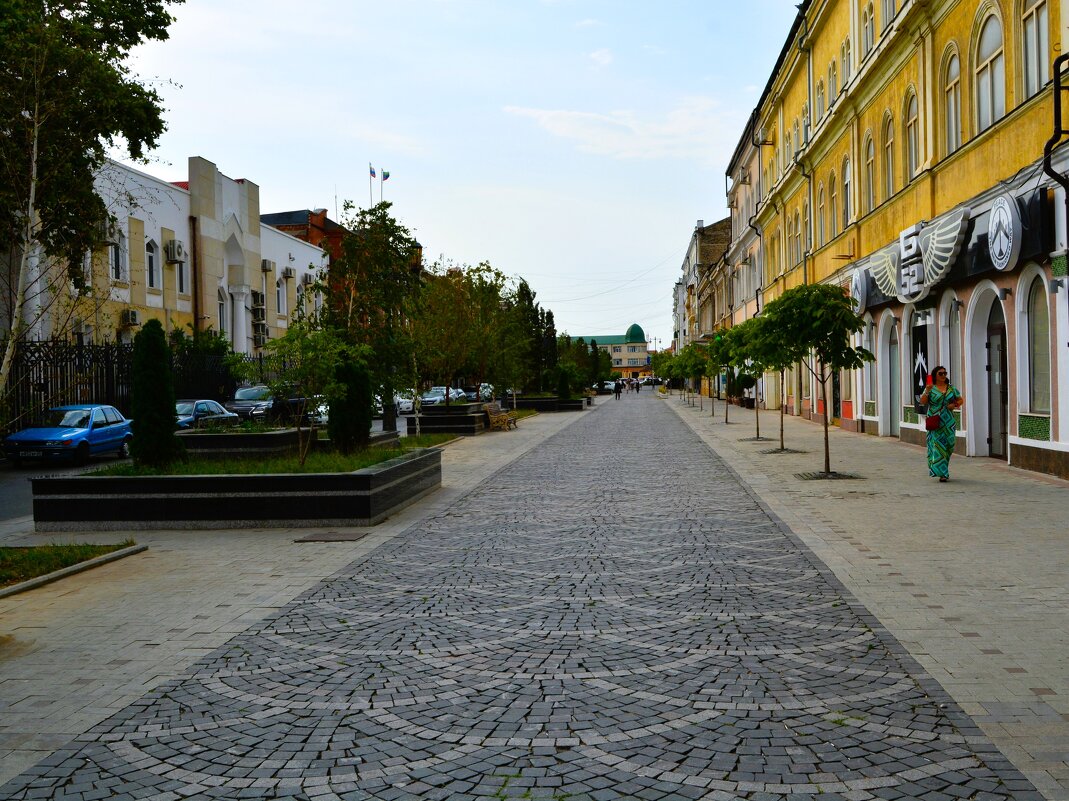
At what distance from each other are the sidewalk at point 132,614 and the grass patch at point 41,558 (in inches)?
11.3

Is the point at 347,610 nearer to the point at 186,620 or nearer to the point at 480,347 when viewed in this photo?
the point at 186,620

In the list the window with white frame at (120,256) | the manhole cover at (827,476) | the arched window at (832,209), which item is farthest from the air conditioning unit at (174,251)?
the manhole cover at (827,476)

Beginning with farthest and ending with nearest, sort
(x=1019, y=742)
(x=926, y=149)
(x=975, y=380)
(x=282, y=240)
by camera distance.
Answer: (x=282, y=240), (x=926, y=149), (x=975, y=380), (x=1019, y=742)

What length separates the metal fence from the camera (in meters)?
22.1

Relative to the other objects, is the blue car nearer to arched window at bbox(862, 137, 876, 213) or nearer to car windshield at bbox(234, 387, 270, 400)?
car windshield at bbox(234, 387, 270, 400)

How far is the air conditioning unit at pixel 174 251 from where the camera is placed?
39781 millimetres

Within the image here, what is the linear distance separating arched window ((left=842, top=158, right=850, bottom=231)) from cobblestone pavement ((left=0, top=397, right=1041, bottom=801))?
21.6 metres

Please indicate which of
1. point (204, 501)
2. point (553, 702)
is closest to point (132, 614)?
point (553, 702)

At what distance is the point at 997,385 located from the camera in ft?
57.3

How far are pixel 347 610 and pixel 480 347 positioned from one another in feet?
105

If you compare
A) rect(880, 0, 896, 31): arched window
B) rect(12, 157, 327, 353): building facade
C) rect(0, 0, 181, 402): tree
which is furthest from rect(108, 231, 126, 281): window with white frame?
rect(880, 0, 896, 31): arched window

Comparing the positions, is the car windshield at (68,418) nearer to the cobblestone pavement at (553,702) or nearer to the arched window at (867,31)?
the cobblestone pavement at (553,702)

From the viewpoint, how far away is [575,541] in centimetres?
995

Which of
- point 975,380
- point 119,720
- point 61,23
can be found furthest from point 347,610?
point 975,380
